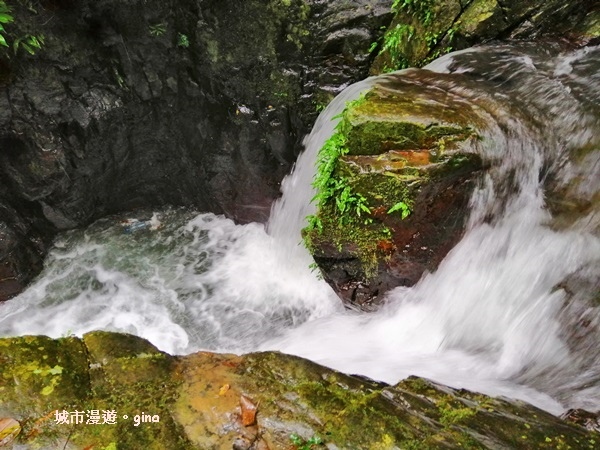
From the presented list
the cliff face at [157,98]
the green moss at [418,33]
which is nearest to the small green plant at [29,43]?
the cliff face at [157,98]

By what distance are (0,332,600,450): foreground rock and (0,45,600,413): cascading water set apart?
76cm

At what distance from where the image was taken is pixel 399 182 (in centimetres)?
421

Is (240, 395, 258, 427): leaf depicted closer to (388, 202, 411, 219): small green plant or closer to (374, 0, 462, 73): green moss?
(388, 202, 411, 219): small green plant

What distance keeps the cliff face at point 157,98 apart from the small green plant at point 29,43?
0.06 metres

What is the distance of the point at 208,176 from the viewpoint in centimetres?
779

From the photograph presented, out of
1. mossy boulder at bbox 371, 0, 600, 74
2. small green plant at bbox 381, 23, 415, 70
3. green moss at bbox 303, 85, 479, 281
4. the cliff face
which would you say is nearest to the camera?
green moss at bbox 303, 85, 479, 281

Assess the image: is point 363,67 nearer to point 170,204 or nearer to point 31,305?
point 170,204

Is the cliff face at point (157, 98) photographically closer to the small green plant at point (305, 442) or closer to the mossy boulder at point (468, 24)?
the mossy boulder at point (468, 24)

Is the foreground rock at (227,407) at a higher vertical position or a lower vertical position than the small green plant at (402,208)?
lower

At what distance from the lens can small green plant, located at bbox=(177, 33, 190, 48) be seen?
6.54 metres

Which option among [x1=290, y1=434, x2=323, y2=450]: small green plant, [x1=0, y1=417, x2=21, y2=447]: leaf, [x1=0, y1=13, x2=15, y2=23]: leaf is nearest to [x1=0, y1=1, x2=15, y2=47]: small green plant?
[x1=0, y1=13, x2=15, y2=23]: leaf

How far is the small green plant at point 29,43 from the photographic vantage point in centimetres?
589

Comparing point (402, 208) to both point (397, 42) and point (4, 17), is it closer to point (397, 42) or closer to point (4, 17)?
point (397, 42)

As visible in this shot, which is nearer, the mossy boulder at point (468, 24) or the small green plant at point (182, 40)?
the mossy boulder at point (468, 24)
